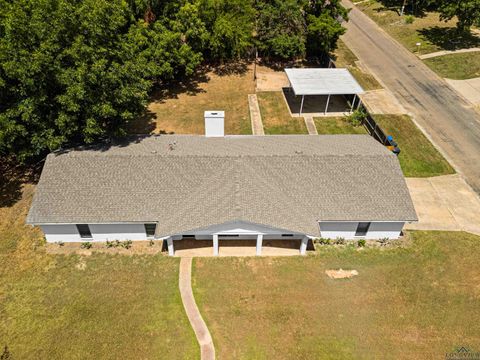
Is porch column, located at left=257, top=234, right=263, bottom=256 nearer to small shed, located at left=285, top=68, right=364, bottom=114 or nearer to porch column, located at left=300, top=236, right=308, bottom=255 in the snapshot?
porch column, located at left=300, top=236, right=308, bottom=255

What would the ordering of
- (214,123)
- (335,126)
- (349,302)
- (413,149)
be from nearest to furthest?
(349,302)
(214,123)
(413,149)
(335,126)

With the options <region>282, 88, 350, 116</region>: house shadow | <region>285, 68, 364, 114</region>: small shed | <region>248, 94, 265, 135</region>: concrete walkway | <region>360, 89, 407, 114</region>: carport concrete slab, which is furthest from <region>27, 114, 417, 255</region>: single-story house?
<region>360, 89, 407, 114</region>: carport concrete slab

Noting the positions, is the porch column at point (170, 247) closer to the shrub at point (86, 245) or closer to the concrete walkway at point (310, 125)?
the shrub at point (86, 245)

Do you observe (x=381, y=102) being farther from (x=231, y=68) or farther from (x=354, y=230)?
(x=354, y=230)

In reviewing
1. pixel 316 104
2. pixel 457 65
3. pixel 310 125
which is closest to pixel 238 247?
pixel 310 125

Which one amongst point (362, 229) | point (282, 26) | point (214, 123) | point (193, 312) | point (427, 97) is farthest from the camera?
point (282, 26)

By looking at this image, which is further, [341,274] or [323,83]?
[323,83]
